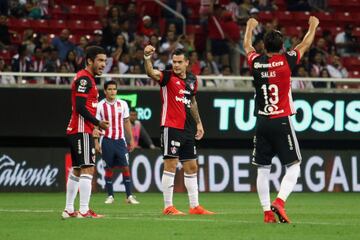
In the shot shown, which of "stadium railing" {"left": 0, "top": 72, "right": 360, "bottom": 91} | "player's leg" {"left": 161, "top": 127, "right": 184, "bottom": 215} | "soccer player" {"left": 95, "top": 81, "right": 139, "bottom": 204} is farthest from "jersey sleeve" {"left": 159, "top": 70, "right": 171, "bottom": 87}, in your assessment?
"stadium railing" {"left": 0, "top": 72, "right": 360, "bottom": 91}

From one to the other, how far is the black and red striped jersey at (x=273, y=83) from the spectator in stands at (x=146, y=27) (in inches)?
567

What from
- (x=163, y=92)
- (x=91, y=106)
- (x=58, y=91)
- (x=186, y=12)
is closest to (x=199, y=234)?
(x=91, y=106)

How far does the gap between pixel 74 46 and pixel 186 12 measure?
478cm

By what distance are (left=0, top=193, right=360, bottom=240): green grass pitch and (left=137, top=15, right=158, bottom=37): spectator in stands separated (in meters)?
7.92

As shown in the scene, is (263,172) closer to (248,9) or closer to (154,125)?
(154,125)

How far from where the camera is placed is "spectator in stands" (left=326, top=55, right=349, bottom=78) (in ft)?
93.7

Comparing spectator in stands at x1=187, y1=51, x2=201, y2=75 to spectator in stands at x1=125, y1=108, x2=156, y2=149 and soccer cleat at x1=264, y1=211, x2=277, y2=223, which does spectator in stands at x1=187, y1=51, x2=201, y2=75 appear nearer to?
spectator in stands at x1=125, y1=108, x2=156, y2=149

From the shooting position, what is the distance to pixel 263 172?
14445 mm

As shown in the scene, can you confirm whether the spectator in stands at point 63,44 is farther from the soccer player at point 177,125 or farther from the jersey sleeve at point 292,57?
Answer: the jersey sleeve at point 292,57

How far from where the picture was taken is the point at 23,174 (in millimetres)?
25703

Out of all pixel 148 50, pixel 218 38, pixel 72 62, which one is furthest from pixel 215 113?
pixel 148 50

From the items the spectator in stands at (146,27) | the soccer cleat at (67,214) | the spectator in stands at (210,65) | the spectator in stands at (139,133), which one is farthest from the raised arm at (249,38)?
the spectator in stands at (146,27)

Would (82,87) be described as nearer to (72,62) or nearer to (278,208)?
(278,208)

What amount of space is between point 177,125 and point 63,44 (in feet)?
35.5
